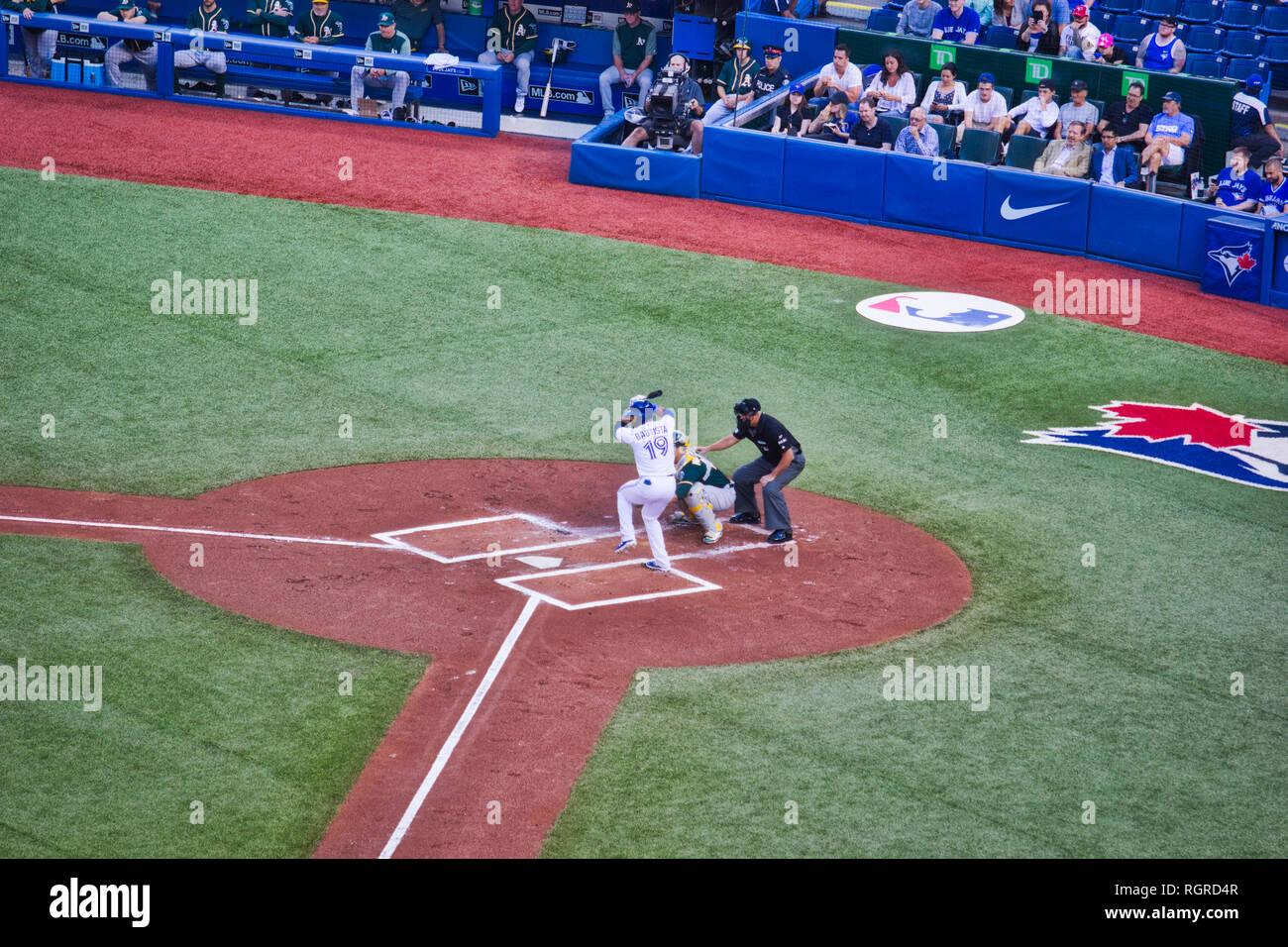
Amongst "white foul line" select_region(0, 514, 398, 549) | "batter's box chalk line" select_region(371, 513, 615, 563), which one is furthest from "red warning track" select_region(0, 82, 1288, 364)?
"white foul line" select_region(0, 514, 398, 549)

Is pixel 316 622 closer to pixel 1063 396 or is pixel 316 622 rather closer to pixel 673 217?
pixel 1063 396

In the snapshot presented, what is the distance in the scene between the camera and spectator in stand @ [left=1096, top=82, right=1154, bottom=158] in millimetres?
22984

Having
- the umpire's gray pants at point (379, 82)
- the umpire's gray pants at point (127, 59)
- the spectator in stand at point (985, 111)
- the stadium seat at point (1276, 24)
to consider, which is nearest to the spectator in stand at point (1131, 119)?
the spectator in stand at point (985, 111)

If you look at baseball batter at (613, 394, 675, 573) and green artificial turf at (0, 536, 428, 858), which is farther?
baseball batter at (613, 394, 675, 573)

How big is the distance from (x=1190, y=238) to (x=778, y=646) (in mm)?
12617

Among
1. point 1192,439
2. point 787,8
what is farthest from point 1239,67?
point 1192,439

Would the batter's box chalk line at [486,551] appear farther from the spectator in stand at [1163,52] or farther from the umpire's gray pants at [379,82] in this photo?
the spectator in stand at [1163,52]

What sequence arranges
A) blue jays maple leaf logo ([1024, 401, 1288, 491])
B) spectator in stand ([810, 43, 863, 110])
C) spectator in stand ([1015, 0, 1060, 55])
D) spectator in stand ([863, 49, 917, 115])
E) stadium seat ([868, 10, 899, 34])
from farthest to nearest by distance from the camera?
stadium seat ([868, 10, 899, 34])
spectator in stand ([1015, 0, 1060, 55])
spectator in stand ([810, 43, 863, 110])
spectator in stand ([863, 49, 917, 115])
blue jays maple leaf logo ([1024, 401, 1288, 491])

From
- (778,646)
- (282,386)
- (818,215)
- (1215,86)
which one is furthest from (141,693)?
(1215,86)

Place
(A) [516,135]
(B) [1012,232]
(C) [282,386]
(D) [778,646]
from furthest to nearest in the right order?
1. (A) [516,135]
2. (B) [1012,232]
3. (C) [282,386]
4. (D) [778,646]

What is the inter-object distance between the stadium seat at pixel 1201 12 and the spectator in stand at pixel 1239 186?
21.1 feet

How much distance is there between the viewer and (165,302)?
19219 millimetres

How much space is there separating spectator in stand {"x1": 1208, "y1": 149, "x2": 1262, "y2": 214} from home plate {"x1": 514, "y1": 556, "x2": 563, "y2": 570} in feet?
42.6

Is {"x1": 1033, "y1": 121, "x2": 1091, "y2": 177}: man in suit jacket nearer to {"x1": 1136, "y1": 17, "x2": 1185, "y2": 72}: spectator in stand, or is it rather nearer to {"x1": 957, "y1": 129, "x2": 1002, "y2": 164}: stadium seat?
{"x1": 957, "y1": 129, "x2": 1002, "y2": 164}: stadium seat
